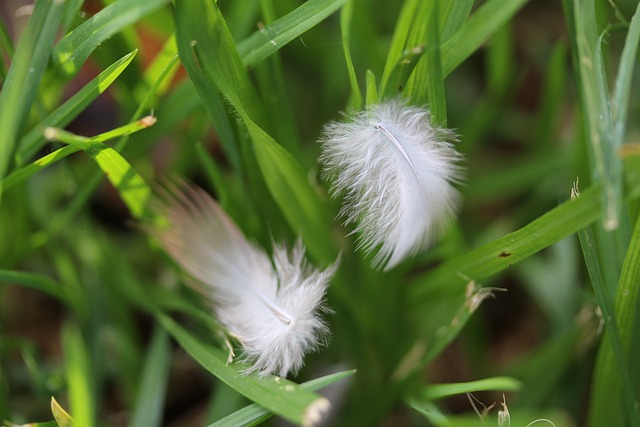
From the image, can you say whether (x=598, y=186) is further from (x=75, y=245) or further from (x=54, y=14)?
(x=75, y=245)

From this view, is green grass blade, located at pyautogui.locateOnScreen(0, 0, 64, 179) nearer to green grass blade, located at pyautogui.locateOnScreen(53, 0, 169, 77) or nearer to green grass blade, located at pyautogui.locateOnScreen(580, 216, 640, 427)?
green grass blade, located at pyautogui.locateOnScreen(53, 0, 169, 77)

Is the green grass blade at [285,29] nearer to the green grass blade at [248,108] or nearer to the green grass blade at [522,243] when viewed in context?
the green grass blade at [248,108]

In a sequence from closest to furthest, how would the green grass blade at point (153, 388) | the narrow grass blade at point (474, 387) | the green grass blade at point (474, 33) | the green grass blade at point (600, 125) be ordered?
the green grass blade at point (600, 125)
the narrow grass blade at point (474, 387)
the green grass blade at point (474, 33)
the green grass blade at point (153, 388)

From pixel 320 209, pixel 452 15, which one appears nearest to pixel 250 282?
pixel 320 209

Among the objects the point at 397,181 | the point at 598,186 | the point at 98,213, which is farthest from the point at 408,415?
the point at 98,213

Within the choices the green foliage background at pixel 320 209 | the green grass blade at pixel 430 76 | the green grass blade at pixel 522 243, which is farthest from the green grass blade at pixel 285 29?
the green grass blade at pixel 522 243

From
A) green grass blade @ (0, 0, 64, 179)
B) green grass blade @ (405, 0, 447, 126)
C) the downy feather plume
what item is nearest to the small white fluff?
green grass blade @ (405, 0, 447, 126)
